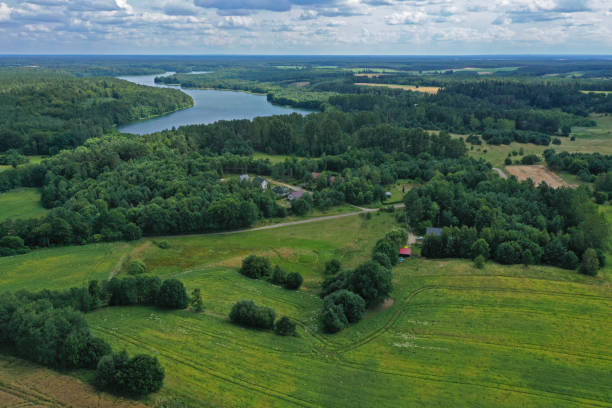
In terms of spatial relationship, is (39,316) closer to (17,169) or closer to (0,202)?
(0,202)

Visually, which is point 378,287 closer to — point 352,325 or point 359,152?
point 352,325

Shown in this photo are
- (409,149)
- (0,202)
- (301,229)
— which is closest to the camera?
(301,229)

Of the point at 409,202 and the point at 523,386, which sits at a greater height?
the point at 409,202

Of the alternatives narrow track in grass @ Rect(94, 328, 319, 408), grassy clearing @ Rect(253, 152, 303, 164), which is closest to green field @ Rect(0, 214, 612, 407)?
narrow track in grass @ Rect(94, 328, 319, 408)

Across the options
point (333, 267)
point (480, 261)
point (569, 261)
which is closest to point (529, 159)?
point (569, 261)

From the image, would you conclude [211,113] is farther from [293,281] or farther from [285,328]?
[285,328]

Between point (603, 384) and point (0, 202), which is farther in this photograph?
point (0, 202)

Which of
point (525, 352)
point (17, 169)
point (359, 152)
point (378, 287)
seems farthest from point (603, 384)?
point (17, 169)

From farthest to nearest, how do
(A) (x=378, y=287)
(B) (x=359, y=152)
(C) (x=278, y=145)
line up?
(C) (x=278, y=145)
(B) (x=359, y=152)
(A) (x=378, y=287)
